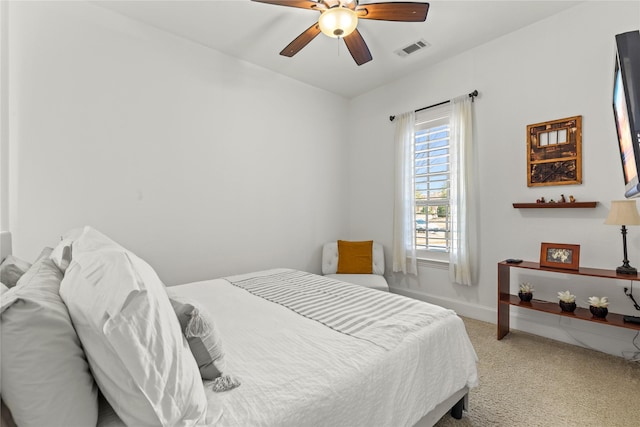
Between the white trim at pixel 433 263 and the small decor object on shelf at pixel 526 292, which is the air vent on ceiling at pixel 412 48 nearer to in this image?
the white trim at pixel 433 263

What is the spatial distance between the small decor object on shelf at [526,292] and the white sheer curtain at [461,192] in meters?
0.51

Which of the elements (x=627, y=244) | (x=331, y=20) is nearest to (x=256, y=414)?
(x=331, y=20)

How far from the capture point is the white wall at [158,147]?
215 centimetres

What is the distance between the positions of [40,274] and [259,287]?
139 cm

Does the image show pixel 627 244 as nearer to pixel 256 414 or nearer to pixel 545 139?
pixel 545 139

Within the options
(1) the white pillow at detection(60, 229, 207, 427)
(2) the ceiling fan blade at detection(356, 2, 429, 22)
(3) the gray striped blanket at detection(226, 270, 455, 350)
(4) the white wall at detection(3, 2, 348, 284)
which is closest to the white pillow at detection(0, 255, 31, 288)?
(1) the white pillow at detection(60, 229, 207, 427)

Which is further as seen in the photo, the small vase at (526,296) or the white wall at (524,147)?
the small vase at (526,296)

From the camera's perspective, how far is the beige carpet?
1631mm

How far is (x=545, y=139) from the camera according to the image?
105 inches

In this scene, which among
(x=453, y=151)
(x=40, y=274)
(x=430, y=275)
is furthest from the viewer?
(x=430, y=275)

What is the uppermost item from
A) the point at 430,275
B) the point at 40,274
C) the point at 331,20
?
the point at 331,20

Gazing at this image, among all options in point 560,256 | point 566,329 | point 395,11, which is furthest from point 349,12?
point 566,329

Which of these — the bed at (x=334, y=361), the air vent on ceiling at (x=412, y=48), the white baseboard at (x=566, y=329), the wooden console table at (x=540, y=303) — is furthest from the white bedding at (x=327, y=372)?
the air vent on ceiling at (x=412, y=48)

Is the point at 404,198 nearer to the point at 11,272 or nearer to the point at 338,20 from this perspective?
the point at 338,20
